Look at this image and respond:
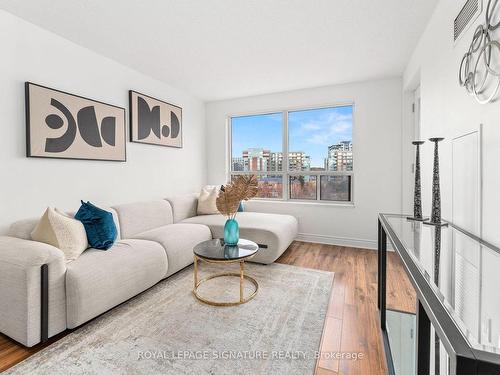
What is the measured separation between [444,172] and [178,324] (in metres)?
2.22

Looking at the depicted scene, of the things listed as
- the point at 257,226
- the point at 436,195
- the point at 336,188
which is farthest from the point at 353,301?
the point at 336,188

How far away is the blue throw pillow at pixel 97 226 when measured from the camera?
226 cm

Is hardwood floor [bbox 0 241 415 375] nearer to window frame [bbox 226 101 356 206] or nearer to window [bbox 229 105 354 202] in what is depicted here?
window frame [bbox 226 101 356 206]

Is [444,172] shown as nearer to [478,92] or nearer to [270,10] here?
[478,92]

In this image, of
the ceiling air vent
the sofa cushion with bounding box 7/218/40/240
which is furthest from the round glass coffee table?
the ceiling air vent

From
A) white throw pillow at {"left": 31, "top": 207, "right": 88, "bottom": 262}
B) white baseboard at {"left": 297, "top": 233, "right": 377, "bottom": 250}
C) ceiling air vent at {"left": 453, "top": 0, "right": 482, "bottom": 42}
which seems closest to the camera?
ceiling air vent at {"left": 453, "top": 0, "right": 482, "bottom": 42}

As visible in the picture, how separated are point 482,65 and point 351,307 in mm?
1830

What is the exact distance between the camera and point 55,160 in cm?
250

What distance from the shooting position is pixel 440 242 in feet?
4.48

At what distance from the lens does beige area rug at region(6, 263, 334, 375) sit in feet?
4.94

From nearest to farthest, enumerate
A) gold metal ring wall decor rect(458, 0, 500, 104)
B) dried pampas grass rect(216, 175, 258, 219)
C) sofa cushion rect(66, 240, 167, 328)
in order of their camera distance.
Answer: gold metal ring wall decor rect(458, 0, 500, 104), sofa cushion rect(66, 240, 167, 328), dried pampas grass rect(216, 175, 258, 219)

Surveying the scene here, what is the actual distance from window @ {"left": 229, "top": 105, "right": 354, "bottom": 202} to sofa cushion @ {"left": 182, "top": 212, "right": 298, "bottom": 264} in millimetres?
802

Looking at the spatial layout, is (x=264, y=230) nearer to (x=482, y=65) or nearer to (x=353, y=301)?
(x=353, y=301)

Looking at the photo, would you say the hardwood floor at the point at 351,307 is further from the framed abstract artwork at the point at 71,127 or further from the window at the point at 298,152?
the framed abstract artwork at the point at 71,127
